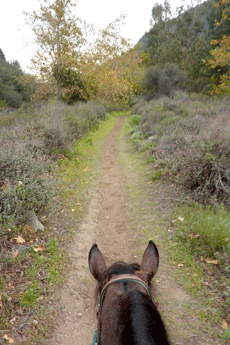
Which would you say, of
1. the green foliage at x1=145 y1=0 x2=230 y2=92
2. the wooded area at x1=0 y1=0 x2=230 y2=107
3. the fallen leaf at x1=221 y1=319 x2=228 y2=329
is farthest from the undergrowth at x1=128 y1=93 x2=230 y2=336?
the green foliage at x1=145 y1=0 x2=230 y2=92

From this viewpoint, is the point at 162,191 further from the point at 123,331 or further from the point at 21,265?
the point at 123,331

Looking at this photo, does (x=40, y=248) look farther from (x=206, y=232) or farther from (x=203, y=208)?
(x=203, y=208)

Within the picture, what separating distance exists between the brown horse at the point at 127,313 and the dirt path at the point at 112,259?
136cm

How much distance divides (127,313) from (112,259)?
2.58 meters

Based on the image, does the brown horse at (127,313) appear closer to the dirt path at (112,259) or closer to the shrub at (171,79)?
the dirt path at (112,259)

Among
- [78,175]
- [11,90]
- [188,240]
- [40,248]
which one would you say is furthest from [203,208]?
[11,90]

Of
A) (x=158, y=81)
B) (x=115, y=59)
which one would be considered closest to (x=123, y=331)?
(x=158, y=81)

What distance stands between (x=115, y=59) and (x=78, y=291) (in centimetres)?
2383

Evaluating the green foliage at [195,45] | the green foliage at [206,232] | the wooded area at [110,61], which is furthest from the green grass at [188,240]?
the green foliage at [195,45]

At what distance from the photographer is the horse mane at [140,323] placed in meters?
0.91

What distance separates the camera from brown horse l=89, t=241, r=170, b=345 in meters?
0.93

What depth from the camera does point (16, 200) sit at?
338 cm

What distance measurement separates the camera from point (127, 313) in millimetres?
1062

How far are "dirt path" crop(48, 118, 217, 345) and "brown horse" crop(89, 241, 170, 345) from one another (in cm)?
136
